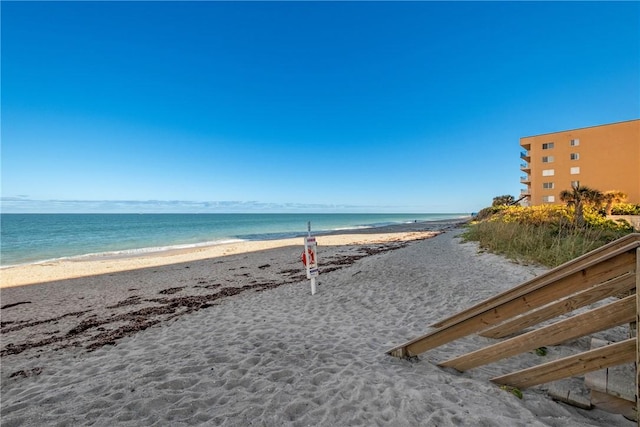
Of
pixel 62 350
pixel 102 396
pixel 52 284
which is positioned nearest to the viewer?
pixel 102 396

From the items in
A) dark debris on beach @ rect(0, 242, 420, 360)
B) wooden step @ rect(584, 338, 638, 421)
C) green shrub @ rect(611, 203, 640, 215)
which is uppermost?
green shrub @ rect(611, 203, 640, 215)

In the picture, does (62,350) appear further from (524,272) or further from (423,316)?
(524,272)

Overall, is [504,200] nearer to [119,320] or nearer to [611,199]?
[611,199]

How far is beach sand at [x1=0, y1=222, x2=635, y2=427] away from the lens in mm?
2717

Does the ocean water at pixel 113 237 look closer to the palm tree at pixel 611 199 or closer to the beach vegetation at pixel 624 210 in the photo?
the palm tree at pixel 611 199

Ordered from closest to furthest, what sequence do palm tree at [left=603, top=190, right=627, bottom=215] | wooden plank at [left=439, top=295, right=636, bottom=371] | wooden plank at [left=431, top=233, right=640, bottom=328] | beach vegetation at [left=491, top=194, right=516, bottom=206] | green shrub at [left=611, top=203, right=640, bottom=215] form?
wooden plank at [left=439, top=295, right=636, bottom=371]
wooden plank at [left=431, top=233, right=640, bottom=328]
green shrub at [left=611, top=203, right=640, bottom=215]
palm tree at [left=603, top=190, right=627, bottom=215]
beach vegetation at [left=491, top=194, right=516, bottom=206]

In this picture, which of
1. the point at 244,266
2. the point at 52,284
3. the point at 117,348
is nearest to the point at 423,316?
the point at 117,348

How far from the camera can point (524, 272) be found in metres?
8.25

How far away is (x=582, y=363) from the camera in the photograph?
2.45m

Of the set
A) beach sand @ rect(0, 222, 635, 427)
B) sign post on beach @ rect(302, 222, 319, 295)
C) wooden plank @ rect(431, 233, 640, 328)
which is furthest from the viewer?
sign post on beach @ rect(302, 222, 319, 295)

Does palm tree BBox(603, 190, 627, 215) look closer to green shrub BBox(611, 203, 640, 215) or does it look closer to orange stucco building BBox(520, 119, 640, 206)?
green shrub BBox(611, 203, 640, 215)

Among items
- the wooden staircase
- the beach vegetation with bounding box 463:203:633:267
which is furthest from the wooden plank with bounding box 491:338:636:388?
the beach vegetation with bounding box 463:203:633:267

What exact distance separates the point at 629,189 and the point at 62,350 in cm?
4639

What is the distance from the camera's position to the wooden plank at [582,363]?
229 cm
